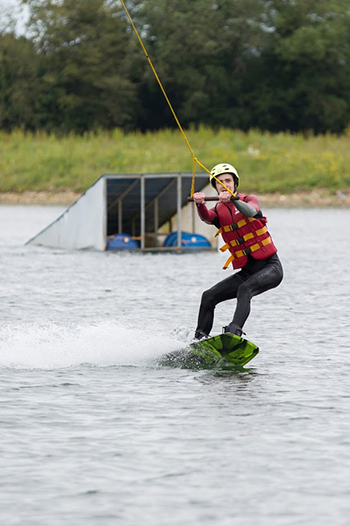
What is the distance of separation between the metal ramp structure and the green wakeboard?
14319 mm

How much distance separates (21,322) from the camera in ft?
44.5

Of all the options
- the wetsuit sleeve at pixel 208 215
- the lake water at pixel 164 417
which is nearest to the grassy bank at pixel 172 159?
the lake water at pixel 164 417

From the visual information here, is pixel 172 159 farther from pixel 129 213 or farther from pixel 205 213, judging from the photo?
pixel 205 213

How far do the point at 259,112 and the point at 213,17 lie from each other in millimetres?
5582

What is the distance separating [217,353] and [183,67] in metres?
54.8

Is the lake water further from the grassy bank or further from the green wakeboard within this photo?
the grassy bank

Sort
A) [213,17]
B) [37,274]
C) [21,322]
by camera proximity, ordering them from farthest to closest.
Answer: [213,17] → [37,274] → [21,322]

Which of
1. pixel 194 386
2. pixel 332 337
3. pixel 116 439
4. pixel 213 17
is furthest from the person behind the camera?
pixel 213 17

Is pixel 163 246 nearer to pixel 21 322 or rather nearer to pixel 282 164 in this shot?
pixel 21 322

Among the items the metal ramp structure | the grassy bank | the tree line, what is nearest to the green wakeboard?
the metal ramp structure

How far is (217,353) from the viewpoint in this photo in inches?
409

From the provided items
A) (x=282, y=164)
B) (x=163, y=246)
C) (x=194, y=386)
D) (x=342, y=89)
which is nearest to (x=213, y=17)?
(x=342, y=89)

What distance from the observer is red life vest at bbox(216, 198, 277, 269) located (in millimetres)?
10547

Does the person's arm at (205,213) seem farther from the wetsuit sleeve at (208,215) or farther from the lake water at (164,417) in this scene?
the lake water at (164,417)
